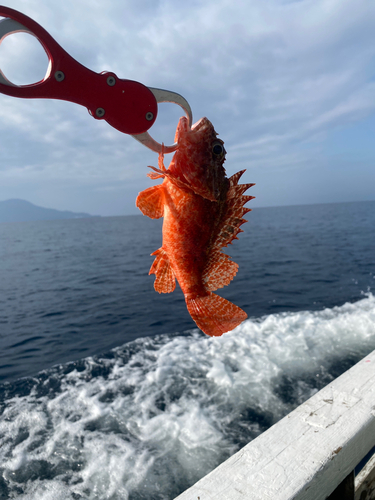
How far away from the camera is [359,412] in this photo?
9.67 ft

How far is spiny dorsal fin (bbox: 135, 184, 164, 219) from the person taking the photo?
78.4 inches

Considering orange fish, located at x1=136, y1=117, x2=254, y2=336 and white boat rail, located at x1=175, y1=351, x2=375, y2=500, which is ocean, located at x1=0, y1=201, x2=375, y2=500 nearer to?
white boat rail, located at x1=175, y1=351, x2=375, y2=500

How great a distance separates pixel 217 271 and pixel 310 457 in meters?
Answer: 1.78

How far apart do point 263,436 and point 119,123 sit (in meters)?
2.80

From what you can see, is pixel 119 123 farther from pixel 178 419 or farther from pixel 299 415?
pixel 178 419

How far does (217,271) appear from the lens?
2.19m

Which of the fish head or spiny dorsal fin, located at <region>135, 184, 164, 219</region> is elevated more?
the fish head

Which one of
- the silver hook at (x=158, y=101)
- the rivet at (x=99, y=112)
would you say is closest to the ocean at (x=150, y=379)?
the silver hook at (x=158, y=101)

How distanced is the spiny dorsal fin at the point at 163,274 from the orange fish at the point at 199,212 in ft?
0.38

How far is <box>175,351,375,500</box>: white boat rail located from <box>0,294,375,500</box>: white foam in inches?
171

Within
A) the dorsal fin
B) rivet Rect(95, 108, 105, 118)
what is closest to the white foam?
the dorsal fin

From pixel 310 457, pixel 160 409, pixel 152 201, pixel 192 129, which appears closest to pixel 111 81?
pixel 192 129

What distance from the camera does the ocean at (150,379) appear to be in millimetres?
6348

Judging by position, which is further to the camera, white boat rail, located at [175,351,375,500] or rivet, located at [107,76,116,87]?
white boat rail, located at [175,351,375,500]
